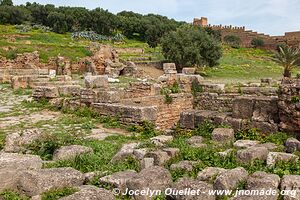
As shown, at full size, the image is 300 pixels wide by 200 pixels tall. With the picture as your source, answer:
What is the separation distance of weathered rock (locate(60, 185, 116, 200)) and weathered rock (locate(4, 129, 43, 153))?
8.62 feet

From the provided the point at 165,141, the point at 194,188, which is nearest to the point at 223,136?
the point at 165,141

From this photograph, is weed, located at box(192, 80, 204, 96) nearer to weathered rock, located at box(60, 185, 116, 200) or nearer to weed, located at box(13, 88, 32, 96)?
weed, located at box(13, 88, 32, 96)

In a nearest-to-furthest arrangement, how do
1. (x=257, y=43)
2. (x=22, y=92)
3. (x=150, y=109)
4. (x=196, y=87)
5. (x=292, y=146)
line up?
1. (x=292, y=146)
2. (x=150, y=109)
3. (x=196, y=87)
4. (x=22, y=92)
5. (x=257, y=43)

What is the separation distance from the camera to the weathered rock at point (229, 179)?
16.1 feet

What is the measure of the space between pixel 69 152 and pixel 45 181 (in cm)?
169

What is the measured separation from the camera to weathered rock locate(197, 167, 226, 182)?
5.29 meters

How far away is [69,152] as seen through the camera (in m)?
6.50

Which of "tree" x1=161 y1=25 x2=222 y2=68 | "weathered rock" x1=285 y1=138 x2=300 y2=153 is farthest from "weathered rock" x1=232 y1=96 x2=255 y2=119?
"tree" x1=161 y1=25 x2=222 y2=68

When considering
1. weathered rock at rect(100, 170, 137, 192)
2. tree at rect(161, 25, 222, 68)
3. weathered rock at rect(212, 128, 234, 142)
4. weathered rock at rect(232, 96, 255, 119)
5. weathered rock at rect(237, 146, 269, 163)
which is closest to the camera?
weathered rock at rect(100, 170, 137, 192)

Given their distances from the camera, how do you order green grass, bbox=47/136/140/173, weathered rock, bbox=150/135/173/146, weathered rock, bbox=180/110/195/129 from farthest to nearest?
weathered rock, bbox=180/110/195/129 < weathered rock, bbox=150/135/173/146 < green grass, bbox=47/136/140/173

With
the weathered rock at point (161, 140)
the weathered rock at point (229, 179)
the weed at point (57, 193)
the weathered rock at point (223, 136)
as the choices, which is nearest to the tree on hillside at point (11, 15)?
the weathered rock at point (161, 140)

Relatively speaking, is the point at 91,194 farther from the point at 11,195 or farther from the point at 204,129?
the point at 204,129

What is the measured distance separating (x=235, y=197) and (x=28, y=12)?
251ft

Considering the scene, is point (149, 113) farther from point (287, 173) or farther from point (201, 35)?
point (201, 35)
